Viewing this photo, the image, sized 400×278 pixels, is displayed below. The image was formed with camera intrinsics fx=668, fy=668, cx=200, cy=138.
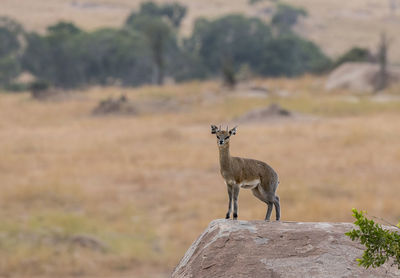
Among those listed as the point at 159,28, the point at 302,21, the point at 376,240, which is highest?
the point at 302,21

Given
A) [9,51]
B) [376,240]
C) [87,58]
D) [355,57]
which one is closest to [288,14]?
[87,58]

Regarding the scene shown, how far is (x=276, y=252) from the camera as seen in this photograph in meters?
5.59

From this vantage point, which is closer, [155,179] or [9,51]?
[155,179]

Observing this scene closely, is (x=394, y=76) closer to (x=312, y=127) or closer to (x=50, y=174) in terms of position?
(x=312, y=127)

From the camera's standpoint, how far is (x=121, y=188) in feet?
101

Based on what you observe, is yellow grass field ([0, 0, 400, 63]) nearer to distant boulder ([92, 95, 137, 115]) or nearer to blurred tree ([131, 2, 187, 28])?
blurred tree ([131, 2, 187, 28])

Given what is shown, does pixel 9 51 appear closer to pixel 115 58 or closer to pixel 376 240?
pixel 115 58

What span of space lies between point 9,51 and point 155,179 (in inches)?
3244

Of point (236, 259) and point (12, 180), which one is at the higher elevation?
point (236, 259)

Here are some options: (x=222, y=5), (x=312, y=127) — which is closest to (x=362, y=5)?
(x=222, y=5)

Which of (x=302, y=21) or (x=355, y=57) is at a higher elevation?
(x=302, y=21)

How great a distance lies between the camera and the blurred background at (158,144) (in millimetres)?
23859

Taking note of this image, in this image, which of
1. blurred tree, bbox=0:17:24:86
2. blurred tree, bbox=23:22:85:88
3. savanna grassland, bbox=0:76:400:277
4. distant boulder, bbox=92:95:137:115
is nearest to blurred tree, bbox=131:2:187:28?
blurred tree, bbox=0:17:24:86

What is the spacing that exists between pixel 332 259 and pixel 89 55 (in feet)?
306
